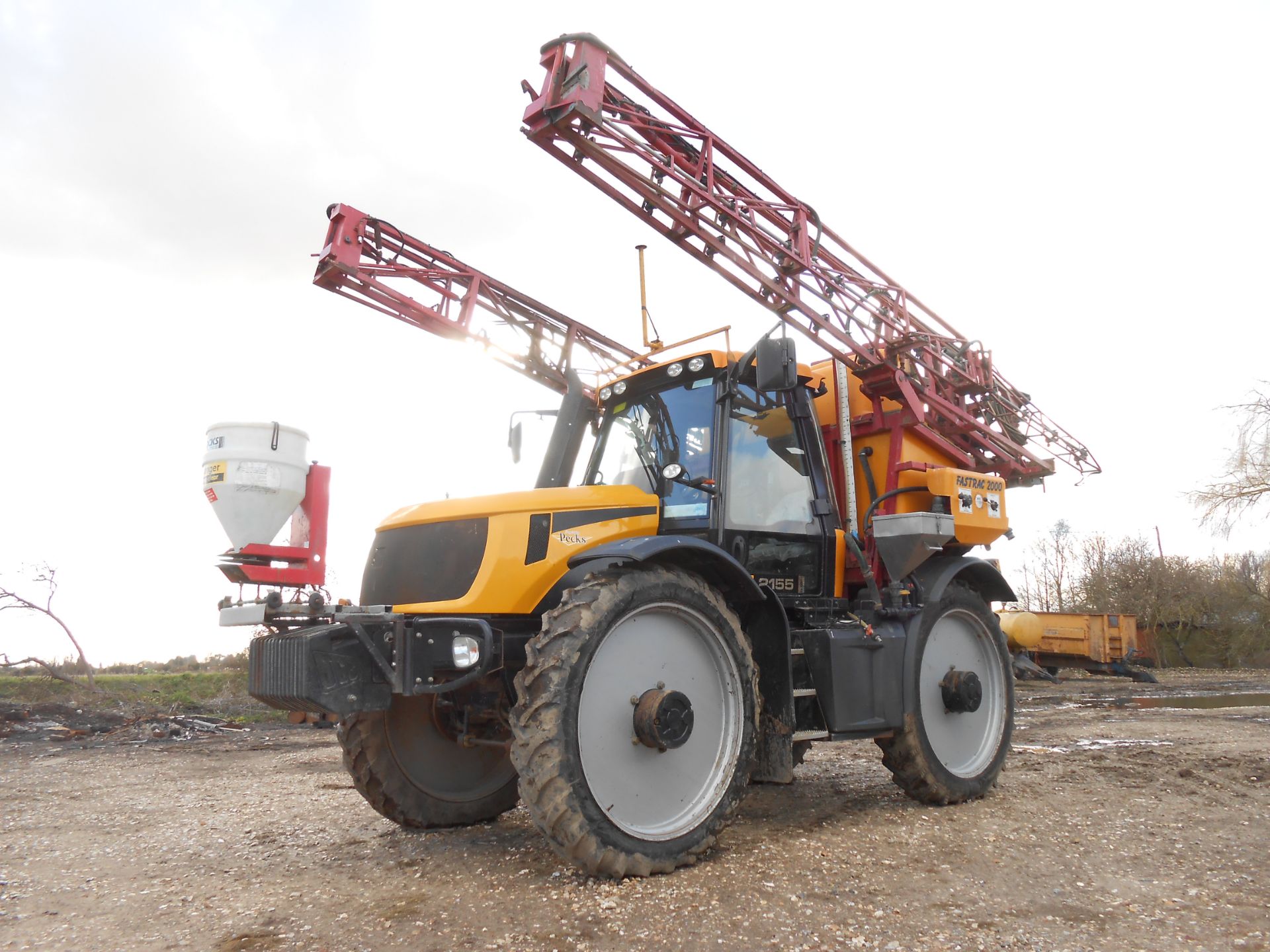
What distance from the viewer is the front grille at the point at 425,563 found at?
460 centimetres

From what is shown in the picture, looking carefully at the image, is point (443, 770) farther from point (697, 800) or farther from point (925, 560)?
point (925, 560)

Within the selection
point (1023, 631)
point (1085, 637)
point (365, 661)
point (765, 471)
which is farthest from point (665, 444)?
point (1085, 637)

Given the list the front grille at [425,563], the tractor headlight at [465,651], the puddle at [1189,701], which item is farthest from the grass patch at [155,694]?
the puddle at [1189,701]

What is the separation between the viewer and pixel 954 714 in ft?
20.3

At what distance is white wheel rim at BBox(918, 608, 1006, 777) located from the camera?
6.03 metres

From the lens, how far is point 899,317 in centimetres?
801

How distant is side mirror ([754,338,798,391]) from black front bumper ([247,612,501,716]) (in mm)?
2065

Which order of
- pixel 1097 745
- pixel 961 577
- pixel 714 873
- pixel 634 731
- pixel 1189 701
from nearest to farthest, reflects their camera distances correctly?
pixel 714 873 → pixel 634 731 → pixel 961 577 → pixel 1097 745 → pixel 1189 701

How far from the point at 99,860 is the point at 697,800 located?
319cm

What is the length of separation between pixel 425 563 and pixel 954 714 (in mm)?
3796

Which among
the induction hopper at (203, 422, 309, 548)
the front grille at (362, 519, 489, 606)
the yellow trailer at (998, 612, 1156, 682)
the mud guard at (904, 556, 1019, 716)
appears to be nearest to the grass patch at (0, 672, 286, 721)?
the induction hopper at (203, 422, 309, 548)

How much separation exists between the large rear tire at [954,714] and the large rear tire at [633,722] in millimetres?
1532

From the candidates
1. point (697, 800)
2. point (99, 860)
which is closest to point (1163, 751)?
point (697, 800)

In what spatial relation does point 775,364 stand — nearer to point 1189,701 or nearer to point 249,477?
point 249,477
